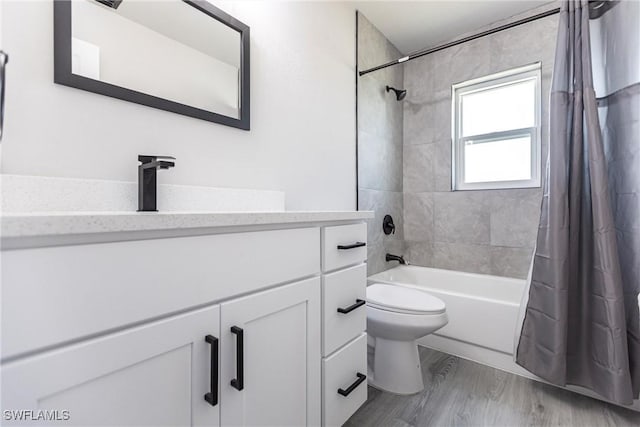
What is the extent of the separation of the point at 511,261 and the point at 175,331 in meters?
2.41

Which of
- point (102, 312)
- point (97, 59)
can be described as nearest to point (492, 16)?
point (97, 59)

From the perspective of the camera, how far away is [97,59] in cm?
93

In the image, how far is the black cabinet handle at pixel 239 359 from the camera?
27.8 inches

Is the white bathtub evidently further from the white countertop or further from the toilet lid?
the white countertop

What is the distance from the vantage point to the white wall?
0.81 m

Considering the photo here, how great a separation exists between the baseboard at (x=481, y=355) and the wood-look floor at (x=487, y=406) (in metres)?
0.03

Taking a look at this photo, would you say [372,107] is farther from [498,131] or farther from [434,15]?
[498,131]

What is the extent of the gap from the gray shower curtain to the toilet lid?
499 millimetres

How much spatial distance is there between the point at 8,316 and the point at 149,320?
0.66 feet

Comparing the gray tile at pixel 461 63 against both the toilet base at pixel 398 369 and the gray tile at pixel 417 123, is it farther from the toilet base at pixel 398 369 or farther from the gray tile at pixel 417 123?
the toilet base at pixel 398 369

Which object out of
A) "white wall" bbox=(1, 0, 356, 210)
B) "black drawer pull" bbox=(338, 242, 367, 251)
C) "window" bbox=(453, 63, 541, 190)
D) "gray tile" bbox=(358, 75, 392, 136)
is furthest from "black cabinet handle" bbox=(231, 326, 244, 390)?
"window" bbox=(453, 63, 541, 190)

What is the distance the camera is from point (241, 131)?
1.35 m

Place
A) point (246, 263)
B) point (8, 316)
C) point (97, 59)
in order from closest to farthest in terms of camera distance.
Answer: point (8, 316) → point (246, 263) → point (97, 59)

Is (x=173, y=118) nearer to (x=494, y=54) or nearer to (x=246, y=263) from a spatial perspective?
(x=246, y=263)
